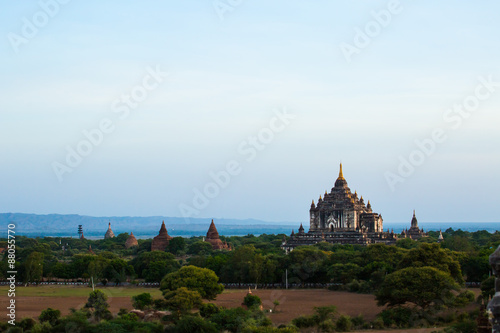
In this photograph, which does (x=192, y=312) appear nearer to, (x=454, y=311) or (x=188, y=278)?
(x=188, y=278)

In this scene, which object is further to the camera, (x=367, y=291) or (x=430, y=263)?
(x=367, y=291)

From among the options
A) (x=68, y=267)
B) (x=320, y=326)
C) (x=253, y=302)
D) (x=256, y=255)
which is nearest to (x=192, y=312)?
(x=253, y=302)

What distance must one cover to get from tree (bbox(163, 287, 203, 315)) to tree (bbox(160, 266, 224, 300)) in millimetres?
5845

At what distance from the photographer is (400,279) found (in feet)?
160

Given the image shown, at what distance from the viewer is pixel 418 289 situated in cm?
4819

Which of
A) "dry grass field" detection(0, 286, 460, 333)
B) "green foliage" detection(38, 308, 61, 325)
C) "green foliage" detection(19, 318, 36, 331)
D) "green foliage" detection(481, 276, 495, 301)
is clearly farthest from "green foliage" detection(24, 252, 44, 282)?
"green foliage" detection(481, 276, 495, 301)

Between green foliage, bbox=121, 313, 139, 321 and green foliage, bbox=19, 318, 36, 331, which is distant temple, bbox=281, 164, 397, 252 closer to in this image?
green foliage, bbox=121, 313, 139, 321

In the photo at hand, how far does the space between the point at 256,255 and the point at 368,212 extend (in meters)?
41.4

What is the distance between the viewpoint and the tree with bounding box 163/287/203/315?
46688 millimetres

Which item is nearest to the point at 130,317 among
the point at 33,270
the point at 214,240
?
the point at 33,270

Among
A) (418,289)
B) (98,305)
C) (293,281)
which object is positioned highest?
(418,289)

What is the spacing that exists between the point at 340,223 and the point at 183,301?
6491cm

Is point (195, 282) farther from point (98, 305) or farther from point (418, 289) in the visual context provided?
point (418, 289)

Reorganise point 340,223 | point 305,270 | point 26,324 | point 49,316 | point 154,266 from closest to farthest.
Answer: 1. point 26,324
2. point 49,316
3. point 305,270
4. point 154,266
5. point 340,223
